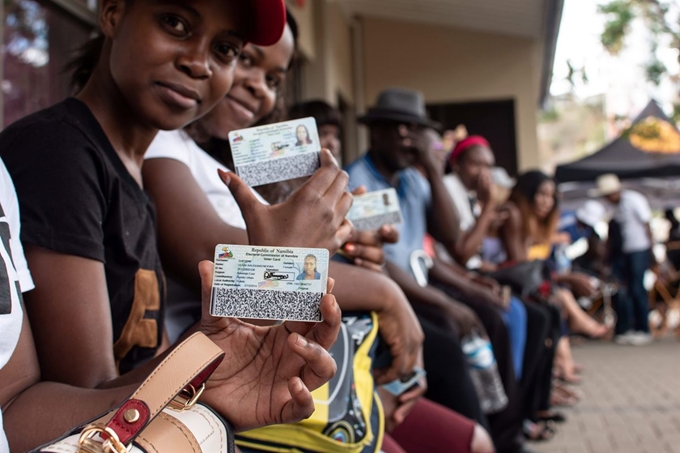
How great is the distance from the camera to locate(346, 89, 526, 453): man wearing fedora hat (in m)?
3.63

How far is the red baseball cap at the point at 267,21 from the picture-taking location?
147cm

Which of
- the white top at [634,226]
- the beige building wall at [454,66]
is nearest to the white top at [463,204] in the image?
the white top at [634,226]

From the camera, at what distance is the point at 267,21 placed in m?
1.50

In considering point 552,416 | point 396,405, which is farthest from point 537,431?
point 396,405

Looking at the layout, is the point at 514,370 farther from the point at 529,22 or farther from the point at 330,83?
the point at 529,22

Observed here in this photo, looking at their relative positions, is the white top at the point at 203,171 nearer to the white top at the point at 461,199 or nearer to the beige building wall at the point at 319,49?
the white top at the point at 461,199

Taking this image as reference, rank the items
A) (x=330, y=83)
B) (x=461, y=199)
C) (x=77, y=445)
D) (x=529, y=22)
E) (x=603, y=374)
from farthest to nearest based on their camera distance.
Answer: (x=529, y=22), (x=330, y=83), (x=603, y=374), (x=461, y=199), (x=77, y=445)

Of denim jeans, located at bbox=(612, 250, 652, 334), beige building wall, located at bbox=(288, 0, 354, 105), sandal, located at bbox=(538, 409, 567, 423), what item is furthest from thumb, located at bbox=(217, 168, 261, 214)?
denim jeans, located at bbox=(612, 250, 652, 334)

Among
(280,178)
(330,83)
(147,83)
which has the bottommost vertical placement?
(280,178)

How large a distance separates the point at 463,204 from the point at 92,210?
402cm

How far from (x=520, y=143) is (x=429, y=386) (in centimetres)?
861

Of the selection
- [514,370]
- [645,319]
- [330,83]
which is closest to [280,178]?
[514,370]

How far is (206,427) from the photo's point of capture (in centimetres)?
100

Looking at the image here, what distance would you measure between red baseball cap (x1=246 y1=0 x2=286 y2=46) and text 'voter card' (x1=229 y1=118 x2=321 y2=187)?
247mm
